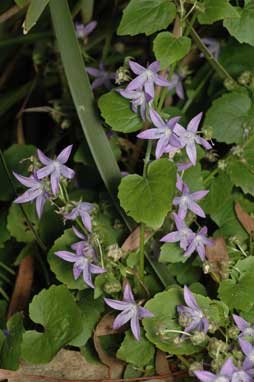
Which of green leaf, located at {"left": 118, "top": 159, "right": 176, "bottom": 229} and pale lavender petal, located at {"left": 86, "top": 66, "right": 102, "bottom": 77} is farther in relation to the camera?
pale lavender petal, located at {"left": 86, "top": 66, "right": 102, "bottom": 77}

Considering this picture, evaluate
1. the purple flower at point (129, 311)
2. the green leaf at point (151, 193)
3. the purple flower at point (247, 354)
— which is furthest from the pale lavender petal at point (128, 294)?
the purple flower at point (247, 354)

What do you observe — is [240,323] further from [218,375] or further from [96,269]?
[96,269]

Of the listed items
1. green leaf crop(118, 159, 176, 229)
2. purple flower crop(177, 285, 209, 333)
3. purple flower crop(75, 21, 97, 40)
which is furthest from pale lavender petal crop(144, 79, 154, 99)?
purple flower crop(75, 21, 97, 40)

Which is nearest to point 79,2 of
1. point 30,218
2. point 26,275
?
point 30,218

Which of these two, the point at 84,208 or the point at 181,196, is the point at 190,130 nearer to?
the point at 181,196

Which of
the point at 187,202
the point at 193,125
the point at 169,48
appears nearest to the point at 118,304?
the point at 187,202

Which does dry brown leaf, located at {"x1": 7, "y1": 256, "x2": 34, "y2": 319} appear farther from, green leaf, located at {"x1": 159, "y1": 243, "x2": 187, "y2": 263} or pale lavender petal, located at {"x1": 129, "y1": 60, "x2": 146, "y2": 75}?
pale lavender petal, located at {"x1": 129, "y1": 60, "x2": 146, "y2": 75}
